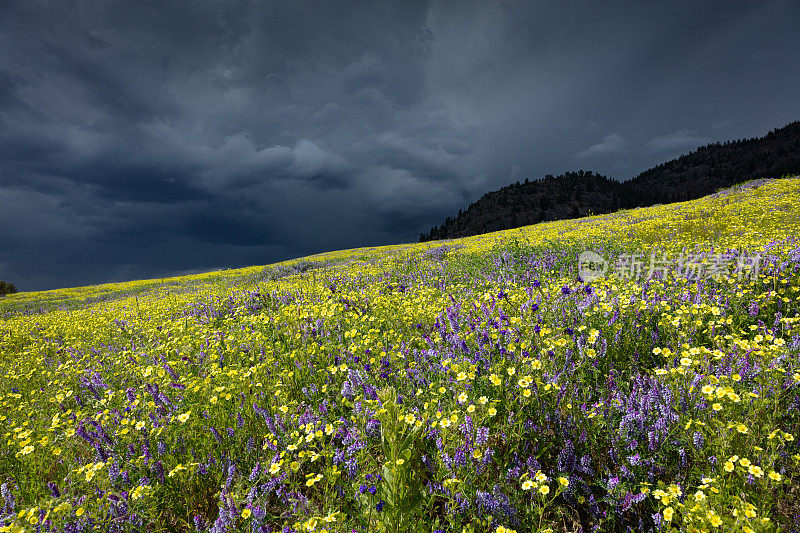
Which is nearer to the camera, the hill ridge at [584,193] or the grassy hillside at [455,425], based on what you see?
the grassy hillside at [455,425]

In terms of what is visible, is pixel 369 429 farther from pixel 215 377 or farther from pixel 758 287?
pixel 758 287

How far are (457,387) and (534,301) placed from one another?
2.53 meters

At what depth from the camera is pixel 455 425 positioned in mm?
2586

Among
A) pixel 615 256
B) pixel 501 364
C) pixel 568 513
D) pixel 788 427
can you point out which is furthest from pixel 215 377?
pixel 615 256

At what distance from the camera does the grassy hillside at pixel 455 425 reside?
2248mm

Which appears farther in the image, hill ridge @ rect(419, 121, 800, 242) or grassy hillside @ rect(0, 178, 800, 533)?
hill ridge @ rect(419, 121, 800, 242)

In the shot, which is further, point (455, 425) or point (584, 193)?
point (584, 193)

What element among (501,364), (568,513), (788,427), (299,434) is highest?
(501,364)

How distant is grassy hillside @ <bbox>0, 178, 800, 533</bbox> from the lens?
2248mm

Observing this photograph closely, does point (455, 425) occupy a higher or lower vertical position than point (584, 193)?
lower

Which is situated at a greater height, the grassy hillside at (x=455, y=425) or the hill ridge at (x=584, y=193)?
the hill ridge at (x=584, y=193)

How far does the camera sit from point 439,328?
17.0ft

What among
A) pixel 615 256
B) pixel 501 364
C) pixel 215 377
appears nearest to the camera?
pixel 501 364

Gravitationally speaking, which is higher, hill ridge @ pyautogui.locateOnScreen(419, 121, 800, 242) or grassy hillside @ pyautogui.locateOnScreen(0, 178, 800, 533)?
hill ridge @ pyautogui.locateOnScreen(419, 121, 800, 242)
